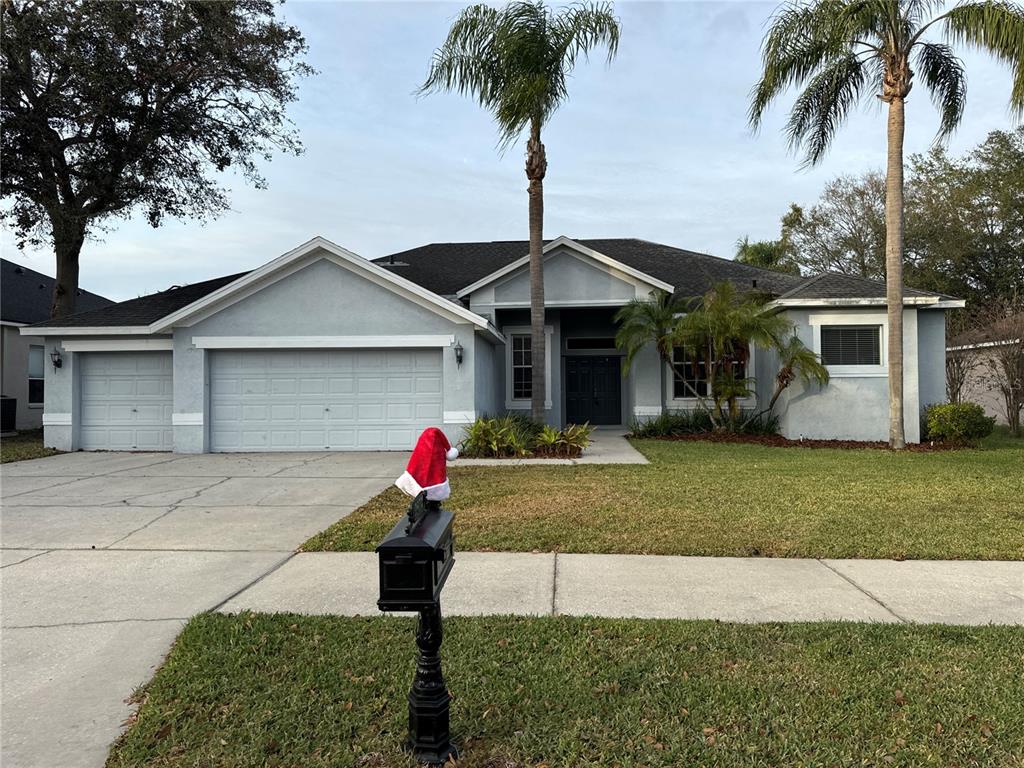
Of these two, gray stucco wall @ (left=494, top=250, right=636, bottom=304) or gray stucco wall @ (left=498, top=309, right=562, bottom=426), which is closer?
gray stucco wall @ (left=494, top=250, right=636, bottom=304)

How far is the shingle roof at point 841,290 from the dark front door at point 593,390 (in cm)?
514

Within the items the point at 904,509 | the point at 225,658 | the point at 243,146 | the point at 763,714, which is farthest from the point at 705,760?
the point at 243,146

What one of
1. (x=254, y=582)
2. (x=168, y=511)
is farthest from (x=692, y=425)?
(x=254, y=582)

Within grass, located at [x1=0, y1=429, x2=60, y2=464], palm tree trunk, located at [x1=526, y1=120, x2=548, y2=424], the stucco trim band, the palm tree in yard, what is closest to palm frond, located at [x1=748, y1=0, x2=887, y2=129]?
the palm tree in yard

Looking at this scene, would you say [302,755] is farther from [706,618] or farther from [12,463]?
[12,463]

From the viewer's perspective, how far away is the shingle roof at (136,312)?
14.0m

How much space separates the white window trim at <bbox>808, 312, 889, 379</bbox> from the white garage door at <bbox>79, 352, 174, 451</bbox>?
14.6 metres

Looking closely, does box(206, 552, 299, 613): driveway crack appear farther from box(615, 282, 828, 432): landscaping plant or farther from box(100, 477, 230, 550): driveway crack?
box(615, 282, 828, 432): landscaping plant

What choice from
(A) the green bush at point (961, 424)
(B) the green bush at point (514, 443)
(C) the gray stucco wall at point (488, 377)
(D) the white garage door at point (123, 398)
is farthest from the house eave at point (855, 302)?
(D) the white garage door at point (123, 398)

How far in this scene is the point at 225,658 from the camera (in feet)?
11.6

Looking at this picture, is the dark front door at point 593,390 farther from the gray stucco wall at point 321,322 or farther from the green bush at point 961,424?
the green bush at point 961,424

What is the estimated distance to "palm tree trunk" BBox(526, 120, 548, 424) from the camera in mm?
13180

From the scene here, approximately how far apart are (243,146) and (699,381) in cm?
1554

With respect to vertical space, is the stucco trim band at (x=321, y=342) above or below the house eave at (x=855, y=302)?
below
